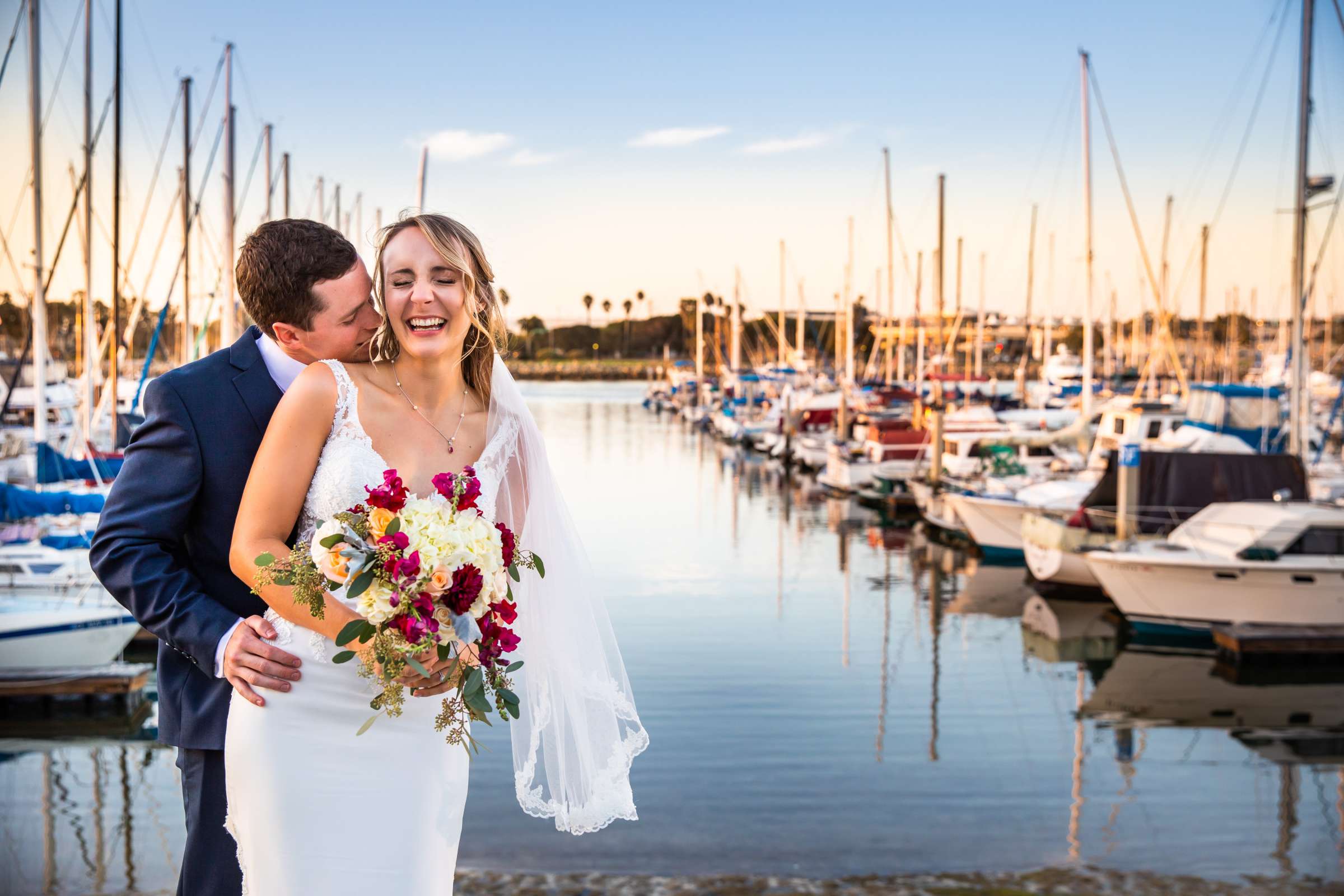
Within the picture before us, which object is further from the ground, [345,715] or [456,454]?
[456,454]

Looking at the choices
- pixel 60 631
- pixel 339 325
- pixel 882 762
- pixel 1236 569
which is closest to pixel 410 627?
pixel 339 325

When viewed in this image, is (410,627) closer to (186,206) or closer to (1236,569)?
(1236,569)

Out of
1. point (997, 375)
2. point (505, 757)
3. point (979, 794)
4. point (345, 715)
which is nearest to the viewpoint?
point (345, 715)

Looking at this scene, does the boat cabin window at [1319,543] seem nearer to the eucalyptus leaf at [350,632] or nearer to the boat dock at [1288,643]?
the boat dock at [1288,643]

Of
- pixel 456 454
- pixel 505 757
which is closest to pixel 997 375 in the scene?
pixel 505 757

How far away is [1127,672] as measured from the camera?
15180 millimetres

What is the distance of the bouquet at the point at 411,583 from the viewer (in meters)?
2.40

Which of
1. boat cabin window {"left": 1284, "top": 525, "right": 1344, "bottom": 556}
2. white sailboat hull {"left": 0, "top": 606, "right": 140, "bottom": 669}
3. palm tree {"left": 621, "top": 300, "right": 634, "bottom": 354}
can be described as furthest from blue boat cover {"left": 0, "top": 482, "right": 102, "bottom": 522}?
palm tree {"left": 621, "top": 300, "right": 634, "bottom": 354}

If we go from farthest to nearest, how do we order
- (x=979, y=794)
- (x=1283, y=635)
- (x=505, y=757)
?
(x=1283, y=635) < (x=505, y=757) < (x=979, y=794)

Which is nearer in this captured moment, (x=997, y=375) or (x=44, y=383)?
(x=44, y=383)

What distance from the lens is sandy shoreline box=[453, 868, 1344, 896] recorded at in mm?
6684

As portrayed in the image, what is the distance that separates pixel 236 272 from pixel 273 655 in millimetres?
895

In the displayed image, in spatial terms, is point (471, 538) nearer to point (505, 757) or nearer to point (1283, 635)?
point (505, 757)

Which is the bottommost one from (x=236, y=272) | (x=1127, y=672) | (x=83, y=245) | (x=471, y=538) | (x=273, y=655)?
(x=1127, y=672)
